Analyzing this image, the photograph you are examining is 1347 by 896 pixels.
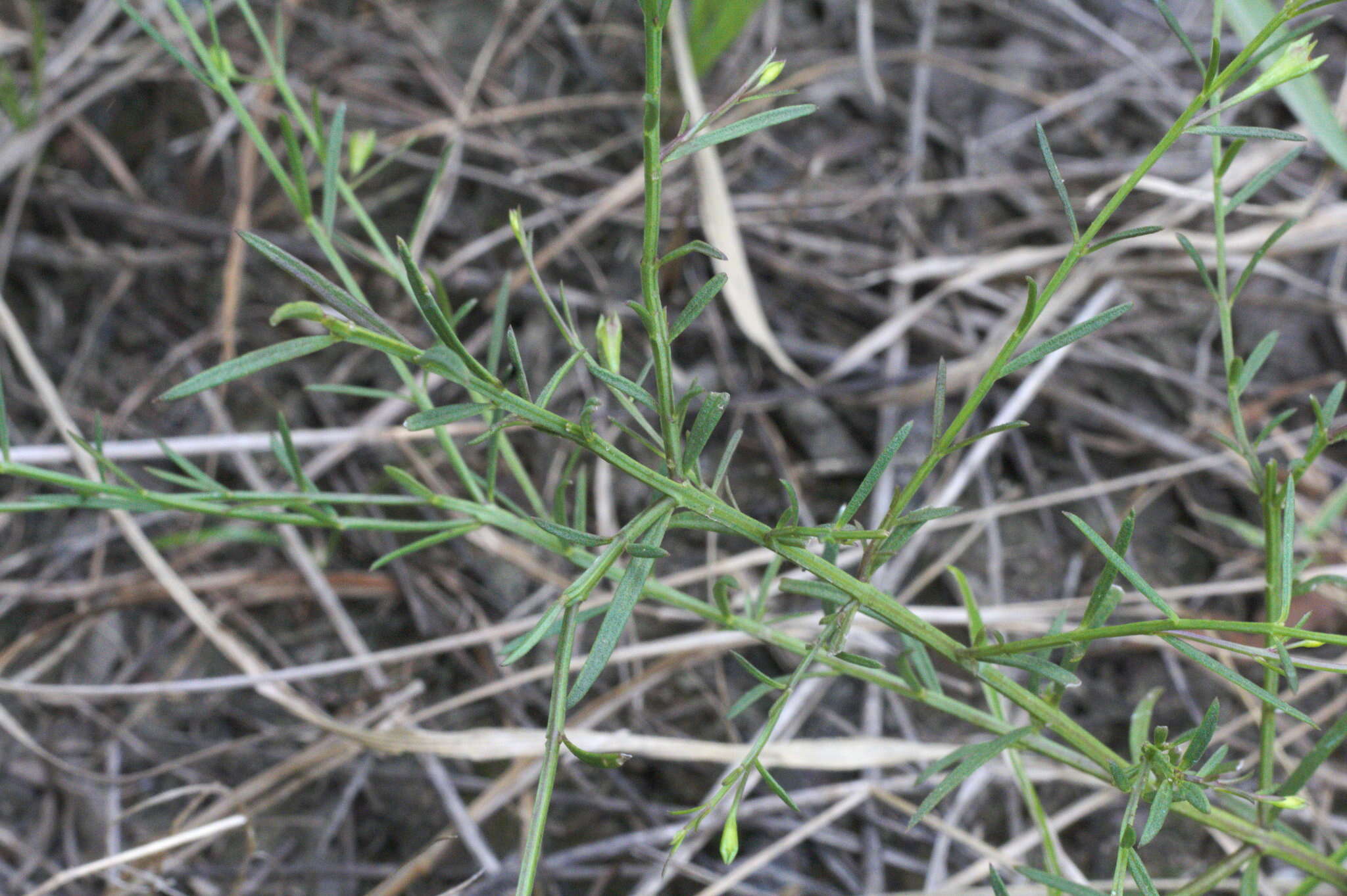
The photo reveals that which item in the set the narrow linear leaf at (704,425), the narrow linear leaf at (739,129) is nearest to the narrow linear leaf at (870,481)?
the narrow linear leaf at (704,425)

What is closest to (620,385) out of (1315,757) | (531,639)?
(531,639)

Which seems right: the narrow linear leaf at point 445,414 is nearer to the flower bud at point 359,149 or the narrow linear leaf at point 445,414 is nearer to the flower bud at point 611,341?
the flower bud at point 611,341

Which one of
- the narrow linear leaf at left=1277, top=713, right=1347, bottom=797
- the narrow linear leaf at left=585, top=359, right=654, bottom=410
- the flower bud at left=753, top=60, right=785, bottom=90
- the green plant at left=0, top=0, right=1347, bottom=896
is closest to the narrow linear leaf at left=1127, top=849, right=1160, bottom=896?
the green plant at left=0, top=0, right=1347, bottom=896

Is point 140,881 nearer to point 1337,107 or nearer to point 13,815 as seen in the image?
point 13,815

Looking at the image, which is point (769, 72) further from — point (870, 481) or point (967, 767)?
point (967, 767)

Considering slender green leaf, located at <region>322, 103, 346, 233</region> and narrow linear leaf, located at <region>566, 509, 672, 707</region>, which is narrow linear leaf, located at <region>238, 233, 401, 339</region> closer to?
narrow linear leaf, located at <region>566, 509, 672, 707</region>
